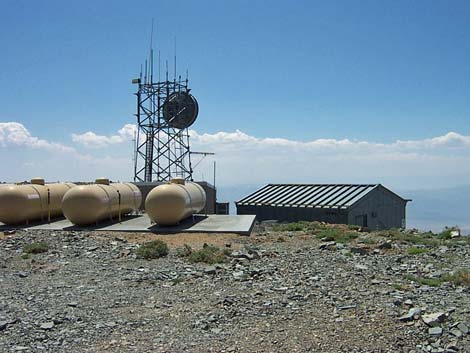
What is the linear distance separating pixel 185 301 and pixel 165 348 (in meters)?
2.50

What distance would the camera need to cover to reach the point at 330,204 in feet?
92.2

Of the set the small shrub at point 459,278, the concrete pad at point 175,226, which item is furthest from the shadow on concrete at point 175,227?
the small shrub at point 459,278

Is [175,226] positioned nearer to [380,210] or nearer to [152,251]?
[152,251]

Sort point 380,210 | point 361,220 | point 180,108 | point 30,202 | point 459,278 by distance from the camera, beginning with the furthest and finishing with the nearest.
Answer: point 180,108 < point 380,210 < point 361,220 < point 30,202 < point 459,278

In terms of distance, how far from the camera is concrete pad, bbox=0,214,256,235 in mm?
19953

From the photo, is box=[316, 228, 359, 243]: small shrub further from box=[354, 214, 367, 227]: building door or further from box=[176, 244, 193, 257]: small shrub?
box=[354, 214, 367, 227]: building door

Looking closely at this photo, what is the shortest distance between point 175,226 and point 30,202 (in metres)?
6.65

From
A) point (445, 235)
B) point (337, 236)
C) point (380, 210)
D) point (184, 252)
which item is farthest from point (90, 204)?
point (380, 210)

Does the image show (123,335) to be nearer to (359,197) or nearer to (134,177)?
(359,197)

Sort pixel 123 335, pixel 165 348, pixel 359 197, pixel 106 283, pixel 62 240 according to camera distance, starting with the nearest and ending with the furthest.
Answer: pixel 165 348
pixel 123 335
pixel 106 283
pixel 62 240
pixel 359 197

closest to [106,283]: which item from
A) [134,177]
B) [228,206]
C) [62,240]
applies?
[62,240]

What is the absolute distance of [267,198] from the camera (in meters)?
31.8

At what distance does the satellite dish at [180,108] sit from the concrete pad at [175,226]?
504 inches

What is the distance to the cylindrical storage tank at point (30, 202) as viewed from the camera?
21.0 m
